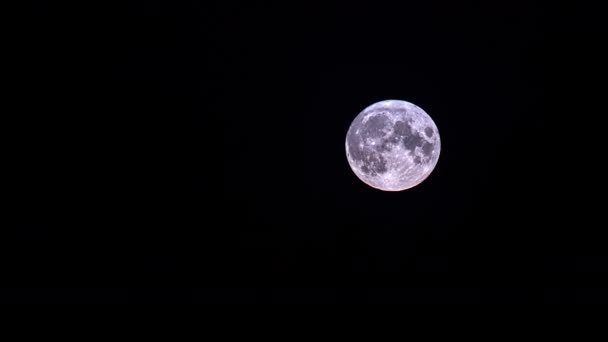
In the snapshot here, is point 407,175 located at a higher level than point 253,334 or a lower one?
higher

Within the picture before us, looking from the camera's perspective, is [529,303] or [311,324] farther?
[529,303]

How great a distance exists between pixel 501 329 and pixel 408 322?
1.75 feet

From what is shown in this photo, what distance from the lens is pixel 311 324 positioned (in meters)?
3.30

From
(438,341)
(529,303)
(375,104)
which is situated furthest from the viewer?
(375,104)

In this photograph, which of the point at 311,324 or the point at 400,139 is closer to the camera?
the point at 311,324

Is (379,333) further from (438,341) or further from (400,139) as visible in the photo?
(400,139)

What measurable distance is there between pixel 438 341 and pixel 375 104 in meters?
2.02

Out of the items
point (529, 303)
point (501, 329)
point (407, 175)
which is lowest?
Answer: point (501, 329)

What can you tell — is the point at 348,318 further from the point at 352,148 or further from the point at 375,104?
the point at 375,104

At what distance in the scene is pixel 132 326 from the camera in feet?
10.8

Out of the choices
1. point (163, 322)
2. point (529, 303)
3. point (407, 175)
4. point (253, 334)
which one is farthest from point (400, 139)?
point (163, 322)

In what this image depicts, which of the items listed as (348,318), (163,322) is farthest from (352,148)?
(163,322)

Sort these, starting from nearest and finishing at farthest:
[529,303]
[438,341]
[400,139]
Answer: [438,341] < [529,303] < [400,139]

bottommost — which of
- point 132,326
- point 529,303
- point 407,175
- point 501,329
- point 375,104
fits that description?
point 132,326
